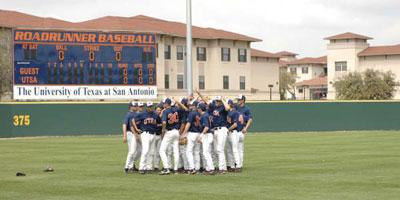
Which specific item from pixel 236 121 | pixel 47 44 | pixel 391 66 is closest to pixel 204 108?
pixel 236 121

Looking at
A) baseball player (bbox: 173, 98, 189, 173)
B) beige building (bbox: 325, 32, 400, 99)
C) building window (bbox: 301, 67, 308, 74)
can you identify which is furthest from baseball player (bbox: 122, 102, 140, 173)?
building window (bbox: 301, 67, 308, 74)

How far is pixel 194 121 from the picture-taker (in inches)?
723

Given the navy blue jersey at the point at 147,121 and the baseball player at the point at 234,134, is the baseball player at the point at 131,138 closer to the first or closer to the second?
the navy blue jersey at the point at 147,121

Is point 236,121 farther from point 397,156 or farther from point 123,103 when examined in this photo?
point 123,103

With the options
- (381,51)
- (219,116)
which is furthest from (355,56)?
(219,116)

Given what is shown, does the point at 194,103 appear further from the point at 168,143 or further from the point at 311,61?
the point at 311,61

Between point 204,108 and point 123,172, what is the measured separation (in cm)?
258

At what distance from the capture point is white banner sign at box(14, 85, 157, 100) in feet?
129

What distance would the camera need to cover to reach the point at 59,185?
53.7ft

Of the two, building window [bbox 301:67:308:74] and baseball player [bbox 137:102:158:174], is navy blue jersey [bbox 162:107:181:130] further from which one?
building window [bbox 301:67:308:74]

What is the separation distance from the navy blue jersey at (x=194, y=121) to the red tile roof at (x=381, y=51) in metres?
75.8

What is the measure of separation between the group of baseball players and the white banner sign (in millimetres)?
21094

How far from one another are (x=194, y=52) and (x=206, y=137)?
51787 millimetres

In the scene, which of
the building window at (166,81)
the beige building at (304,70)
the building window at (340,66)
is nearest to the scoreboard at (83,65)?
the building window at (166,81)
